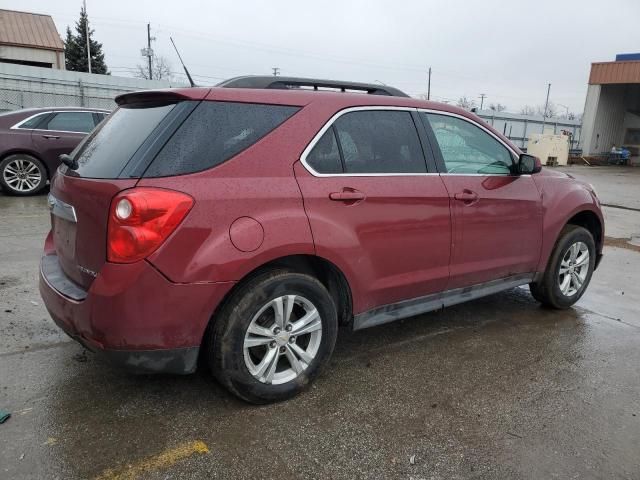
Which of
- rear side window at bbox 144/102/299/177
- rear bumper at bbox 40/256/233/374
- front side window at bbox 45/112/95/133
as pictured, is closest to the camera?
rear bumper at bbox 40/256/233/374

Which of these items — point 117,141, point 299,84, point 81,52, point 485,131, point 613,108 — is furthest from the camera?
point 81,52

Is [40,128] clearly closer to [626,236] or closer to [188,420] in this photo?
[188,420]

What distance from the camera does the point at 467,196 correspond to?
3664mm

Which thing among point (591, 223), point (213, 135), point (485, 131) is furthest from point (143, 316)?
point (591, 223)

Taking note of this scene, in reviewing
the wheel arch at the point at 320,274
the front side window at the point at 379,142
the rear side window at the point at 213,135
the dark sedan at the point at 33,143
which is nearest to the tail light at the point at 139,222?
the rear side window at the point at 213,135

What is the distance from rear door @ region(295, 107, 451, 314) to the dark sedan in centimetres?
757

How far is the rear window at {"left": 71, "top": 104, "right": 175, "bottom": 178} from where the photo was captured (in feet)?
8.77

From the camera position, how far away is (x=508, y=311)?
472 centimetres

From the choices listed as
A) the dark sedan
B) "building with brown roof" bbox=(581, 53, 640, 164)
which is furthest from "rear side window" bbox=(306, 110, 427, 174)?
"building with brown roof" bbox=(581, 53, 640, 164)

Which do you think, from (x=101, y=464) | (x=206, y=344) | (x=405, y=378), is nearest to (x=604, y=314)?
(x=405, y=378)

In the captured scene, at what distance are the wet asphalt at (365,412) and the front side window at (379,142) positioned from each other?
4.30ft

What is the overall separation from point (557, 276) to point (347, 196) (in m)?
2.53

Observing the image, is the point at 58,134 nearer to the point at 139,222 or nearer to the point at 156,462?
the point at 139,222

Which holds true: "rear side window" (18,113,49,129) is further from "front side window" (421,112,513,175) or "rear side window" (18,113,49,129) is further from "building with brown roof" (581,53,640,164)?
"building with brown roof" (581,53,640,164)
